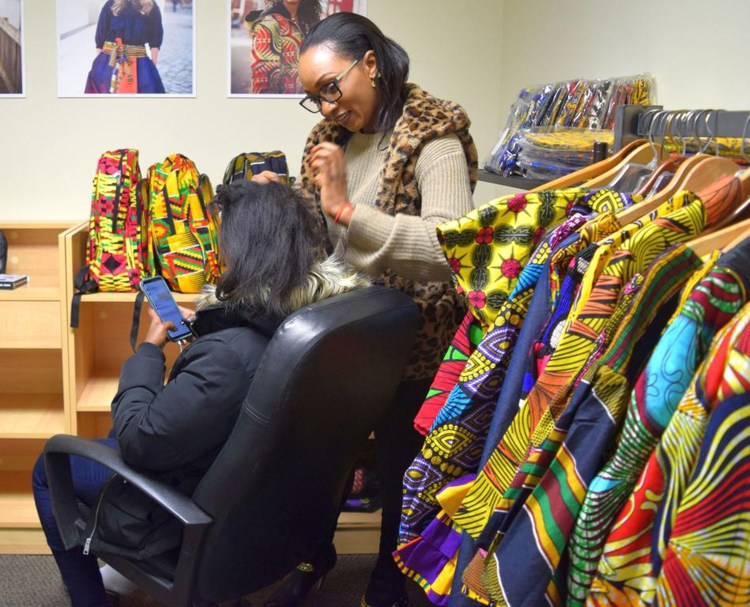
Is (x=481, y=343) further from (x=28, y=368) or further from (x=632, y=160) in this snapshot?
(x=28, y=368)

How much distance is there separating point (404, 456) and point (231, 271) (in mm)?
633

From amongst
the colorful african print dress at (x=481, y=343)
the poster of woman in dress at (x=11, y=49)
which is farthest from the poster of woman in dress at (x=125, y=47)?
the colorful african print dress at (x=481, y=343)

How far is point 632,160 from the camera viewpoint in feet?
4.40

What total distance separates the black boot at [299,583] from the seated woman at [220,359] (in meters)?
0.60

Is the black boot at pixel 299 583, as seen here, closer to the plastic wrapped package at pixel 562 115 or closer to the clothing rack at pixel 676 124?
the plastic wrapped package at pixel 562 115

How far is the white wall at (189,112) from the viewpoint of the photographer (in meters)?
2.71

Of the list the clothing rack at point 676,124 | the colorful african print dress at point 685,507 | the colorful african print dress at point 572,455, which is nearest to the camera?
the colorful african print dress at point 685,507

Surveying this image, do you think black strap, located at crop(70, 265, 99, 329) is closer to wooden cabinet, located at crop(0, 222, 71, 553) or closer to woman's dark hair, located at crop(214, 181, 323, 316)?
wooden cabinet, located at crop(0, 222, 71, 553)

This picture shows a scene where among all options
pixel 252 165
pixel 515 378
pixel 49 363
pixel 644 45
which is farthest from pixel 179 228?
pixel 515 378

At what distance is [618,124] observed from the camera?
147 centimetres

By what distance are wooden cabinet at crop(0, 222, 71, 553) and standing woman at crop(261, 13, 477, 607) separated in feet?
3.23

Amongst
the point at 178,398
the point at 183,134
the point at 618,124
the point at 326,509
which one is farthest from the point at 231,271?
the point at 183,134

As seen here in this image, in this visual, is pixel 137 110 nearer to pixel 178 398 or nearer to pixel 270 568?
pixel 178 398

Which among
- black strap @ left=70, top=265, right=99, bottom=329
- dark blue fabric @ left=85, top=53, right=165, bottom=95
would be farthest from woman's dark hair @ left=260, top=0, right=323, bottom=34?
black strap @ left=70, top=265, right=99, bottom=329
